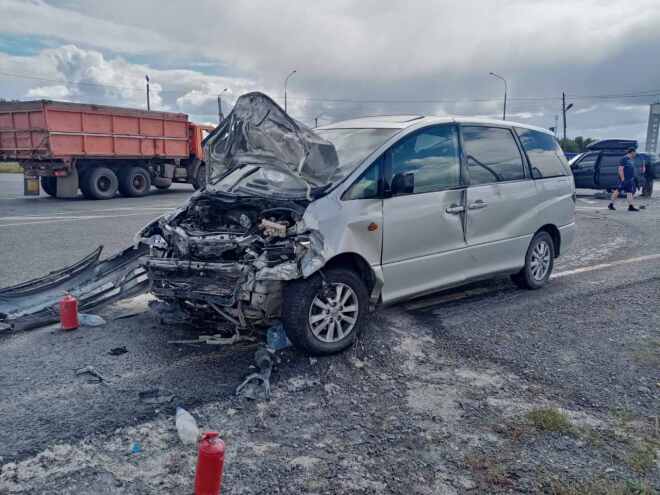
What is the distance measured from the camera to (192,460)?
286 centimetres

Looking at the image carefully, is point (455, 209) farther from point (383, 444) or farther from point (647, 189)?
point (647, 189)

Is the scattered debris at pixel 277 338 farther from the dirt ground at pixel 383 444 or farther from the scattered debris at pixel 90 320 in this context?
the scattered debris at pixel 90 320

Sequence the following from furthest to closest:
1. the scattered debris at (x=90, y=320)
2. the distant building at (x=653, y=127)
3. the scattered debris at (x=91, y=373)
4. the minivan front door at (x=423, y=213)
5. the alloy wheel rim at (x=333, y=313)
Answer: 1. the distant building at (x=653, y=127)
2. the scattered debris at (x=90, y=320)
3. the minivan front door at (x=423, y=213)
4. the alloy wheel rim at (x=333, y=313)
5. the scattered debris at (x=91, y=373)

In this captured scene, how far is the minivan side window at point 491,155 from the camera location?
528 centimetres

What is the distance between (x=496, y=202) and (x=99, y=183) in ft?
47.2

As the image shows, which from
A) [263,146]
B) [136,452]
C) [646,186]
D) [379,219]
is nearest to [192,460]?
[136,452]

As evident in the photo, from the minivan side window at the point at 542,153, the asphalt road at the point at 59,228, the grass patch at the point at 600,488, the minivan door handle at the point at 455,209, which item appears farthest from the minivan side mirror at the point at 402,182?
the asphalt road at the point at 59,228

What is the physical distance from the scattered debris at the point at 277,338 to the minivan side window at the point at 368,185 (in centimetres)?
111

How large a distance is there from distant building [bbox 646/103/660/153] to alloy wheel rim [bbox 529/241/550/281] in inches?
2119

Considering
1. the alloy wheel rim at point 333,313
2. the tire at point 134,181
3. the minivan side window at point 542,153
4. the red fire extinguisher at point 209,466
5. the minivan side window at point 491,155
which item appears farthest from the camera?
the tire at point 134,181

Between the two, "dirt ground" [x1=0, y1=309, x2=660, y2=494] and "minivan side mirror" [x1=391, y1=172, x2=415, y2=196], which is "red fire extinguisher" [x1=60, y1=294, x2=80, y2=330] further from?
"minivan side mirror" [x1=391, y1=172, x2=415, y2=196]

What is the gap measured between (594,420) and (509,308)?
7.38ft

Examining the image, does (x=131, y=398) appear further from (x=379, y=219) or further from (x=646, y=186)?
(x=646, y=186)

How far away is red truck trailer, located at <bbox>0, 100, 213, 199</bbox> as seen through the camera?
1550cm
